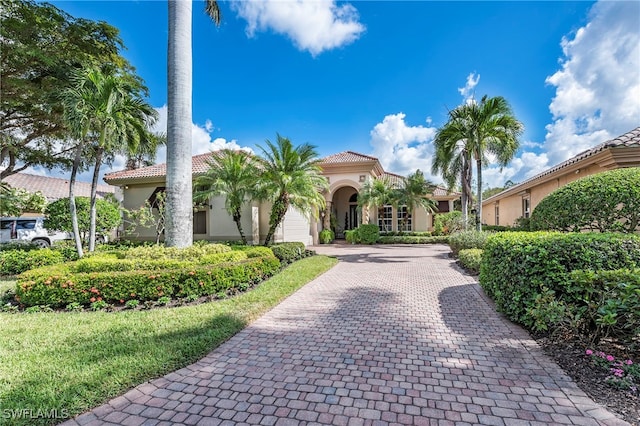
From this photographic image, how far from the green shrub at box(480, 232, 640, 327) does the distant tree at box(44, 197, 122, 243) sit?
51.9ft

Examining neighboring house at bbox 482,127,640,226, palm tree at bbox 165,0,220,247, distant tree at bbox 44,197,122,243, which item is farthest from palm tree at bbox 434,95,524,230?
distant tree at bbox 44,197,122,243

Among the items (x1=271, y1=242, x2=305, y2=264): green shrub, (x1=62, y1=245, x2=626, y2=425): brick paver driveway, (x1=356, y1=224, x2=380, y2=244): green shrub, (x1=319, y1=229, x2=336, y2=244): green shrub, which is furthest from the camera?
(x1=319, y1=229, x2=336, y2=244): green shrub

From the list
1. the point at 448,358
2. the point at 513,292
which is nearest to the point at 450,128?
the point at 513,292

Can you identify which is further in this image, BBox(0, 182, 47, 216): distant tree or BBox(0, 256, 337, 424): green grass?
BBox(0, 182, 47, 216): distant tree

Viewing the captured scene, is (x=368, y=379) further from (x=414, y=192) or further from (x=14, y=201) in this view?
(x=414, y=192)

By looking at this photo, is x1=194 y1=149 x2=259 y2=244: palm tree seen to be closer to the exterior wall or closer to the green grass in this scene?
the green grass

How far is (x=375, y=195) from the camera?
21672mm

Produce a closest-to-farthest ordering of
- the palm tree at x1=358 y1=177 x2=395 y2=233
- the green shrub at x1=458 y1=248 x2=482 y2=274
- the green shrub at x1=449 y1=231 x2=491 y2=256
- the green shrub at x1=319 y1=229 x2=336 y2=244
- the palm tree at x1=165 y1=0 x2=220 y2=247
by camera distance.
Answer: the palm tree at x1=165 y1=0 x2=220 y2=247 → the green shrub at x1=458 y1=248 x2=482 y2=274 → the green shrub at x1=449 y1=231 x2=491 y2=256 → the palm tree at x1=358 y1=177 x2=395 y2=233 → the green shrub at x1=319 y1=229 x2=336 y2=244

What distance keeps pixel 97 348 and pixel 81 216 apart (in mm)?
11553

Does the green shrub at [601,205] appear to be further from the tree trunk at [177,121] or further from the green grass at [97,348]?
the tree trunk at [177,121]

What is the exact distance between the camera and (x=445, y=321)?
541 cm

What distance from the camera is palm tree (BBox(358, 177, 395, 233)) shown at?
21.6m

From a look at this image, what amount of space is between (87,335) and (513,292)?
7.22 meters

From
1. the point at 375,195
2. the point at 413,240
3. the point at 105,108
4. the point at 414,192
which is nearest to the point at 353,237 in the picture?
the point at 375,195
